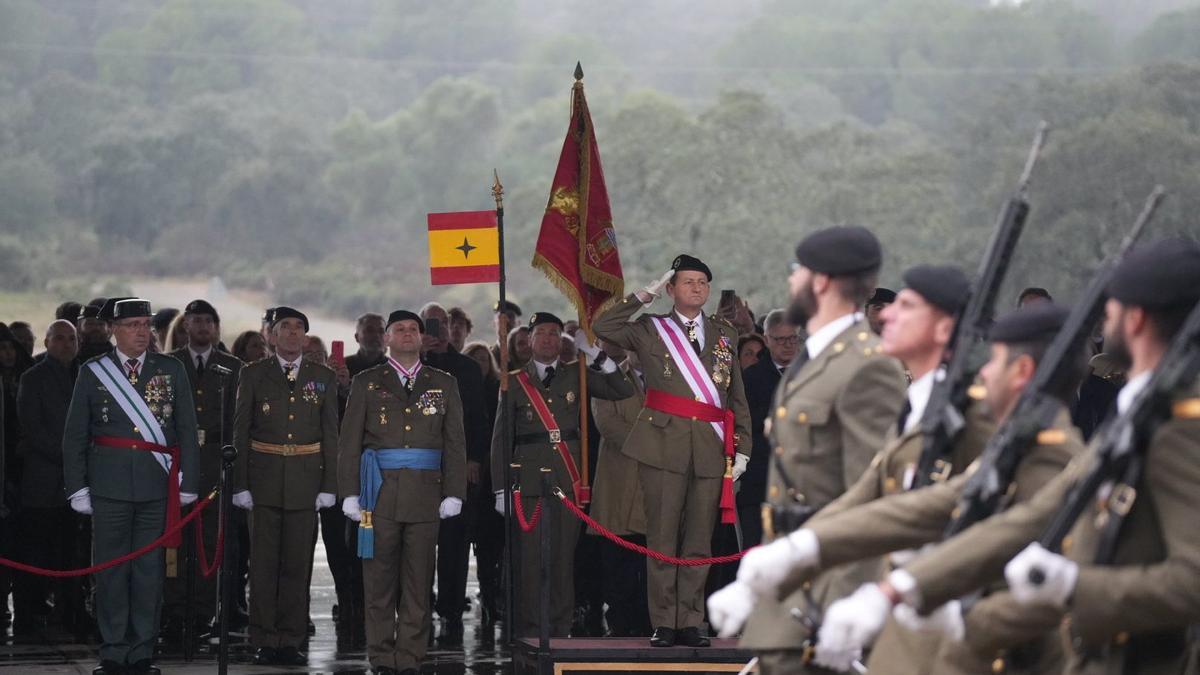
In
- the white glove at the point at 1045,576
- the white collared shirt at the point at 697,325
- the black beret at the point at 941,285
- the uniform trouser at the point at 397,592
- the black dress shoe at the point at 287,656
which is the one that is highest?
the white collared shirt at the point at 697,325

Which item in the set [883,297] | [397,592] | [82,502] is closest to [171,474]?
[82,502]

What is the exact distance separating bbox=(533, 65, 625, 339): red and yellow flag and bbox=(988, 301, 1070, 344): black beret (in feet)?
20.1

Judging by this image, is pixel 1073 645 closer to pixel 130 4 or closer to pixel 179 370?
pixel 179 370

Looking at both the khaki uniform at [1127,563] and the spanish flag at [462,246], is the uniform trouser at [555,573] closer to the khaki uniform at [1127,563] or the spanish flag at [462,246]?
the spanish flag at [462,246]

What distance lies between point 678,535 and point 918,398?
541cm

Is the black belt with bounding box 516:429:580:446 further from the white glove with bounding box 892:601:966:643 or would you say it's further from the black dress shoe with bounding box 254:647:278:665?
the white glove with bounding box 892:601:966:643

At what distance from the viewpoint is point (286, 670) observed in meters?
11.0

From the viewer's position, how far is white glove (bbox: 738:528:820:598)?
459 centimetres

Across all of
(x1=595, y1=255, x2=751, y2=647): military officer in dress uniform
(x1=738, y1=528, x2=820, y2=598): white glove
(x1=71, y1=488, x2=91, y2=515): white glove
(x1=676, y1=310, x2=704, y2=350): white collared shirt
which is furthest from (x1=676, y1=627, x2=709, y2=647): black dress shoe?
(x1=738, y1=528, x2=820, y2=598): white glove

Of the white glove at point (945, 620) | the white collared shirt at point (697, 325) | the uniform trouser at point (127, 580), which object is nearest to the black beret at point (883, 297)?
the white collared shirt at point (697, 325)

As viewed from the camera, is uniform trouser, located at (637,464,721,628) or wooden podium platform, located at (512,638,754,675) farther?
uniform trouser, located at (637,464,721,628)

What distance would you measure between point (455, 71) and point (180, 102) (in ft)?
45.2

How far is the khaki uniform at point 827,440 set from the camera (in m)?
5.64

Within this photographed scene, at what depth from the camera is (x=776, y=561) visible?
4.62 m
